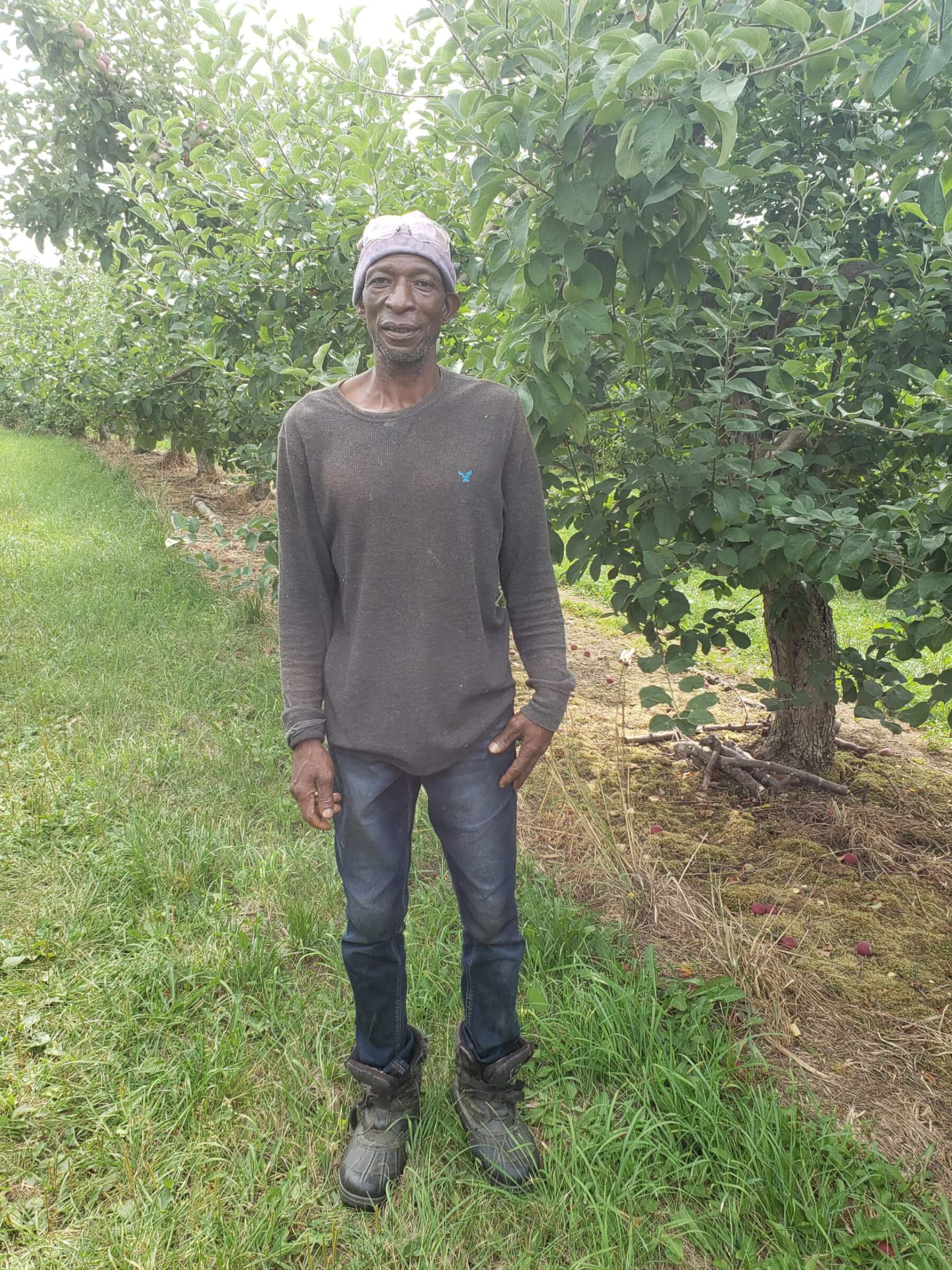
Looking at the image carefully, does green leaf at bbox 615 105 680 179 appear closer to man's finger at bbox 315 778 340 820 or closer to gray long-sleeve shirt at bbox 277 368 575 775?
gray long-sleeve shirt at bbox 277 368 575 775

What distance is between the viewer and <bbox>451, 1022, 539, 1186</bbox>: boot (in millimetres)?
1881

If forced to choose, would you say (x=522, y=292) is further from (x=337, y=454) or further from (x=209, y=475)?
(x=209, y=475)

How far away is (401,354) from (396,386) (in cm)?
8

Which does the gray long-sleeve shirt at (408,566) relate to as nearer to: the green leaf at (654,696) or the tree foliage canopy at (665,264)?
the tree foliage canopy at (665,264)

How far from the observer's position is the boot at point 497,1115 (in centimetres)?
188

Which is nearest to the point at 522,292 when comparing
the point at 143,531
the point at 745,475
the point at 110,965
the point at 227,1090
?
the point at 745,475

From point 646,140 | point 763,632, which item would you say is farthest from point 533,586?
point 763,632

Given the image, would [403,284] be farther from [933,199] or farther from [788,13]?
[933,199]

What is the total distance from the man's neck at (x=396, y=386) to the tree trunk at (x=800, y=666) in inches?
76.1

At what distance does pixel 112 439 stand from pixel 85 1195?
74.0 ft

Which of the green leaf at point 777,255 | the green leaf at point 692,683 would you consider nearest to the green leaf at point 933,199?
the green leaf at point 777,255

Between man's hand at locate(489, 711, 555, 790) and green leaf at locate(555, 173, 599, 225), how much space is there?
3.42ft

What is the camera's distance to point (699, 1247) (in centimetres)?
176

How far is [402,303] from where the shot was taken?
1590 mm
